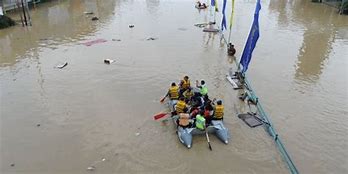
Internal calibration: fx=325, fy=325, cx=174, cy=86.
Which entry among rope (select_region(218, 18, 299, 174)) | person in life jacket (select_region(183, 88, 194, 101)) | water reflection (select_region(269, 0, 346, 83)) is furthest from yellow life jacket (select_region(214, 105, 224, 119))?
water reflection (select_region(269, 0, 346, 83))

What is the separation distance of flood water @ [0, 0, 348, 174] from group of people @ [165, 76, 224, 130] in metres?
0.65

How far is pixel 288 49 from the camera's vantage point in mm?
22438

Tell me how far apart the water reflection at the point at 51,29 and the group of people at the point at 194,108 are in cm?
1190

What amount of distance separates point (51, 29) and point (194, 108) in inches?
794

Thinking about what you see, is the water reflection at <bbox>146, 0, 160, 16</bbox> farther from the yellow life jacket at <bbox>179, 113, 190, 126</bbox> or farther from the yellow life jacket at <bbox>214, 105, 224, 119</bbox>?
the yellow life jacket at <bbox>179, 113, 190, 126</bbox>

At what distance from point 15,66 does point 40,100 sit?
5689 mm

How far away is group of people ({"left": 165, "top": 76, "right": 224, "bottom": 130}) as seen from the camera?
38.3ft

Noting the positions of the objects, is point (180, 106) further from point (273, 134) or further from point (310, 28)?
point (310, 28)

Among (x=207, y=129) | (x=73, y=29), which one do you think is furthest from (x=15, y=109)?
(x=73, y=29)

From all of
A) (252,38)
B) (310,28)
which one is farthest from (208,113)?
(310,28)

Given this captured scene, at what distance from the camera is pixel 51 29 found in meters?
28.0

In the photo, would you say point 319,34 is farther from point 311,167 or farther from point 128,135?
point 128,135

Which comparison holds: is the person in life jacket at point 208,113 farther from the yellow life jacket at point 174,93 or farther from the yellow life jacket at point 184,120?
the yellow life jacket at point 174,93

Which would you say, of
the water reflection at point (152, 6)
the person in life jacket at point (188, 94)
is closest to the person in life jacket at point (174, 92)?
the person in life jacket at point (188, 94)
